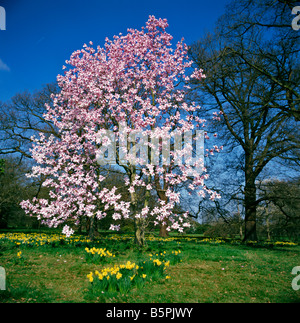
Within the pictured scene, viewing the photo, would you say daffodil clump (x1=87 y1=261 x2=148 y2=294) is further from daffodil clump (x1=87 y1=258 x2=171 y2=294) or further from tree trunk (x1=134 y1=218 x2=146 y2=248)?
tree trunk (x1=134 y1=218 x2=146 y2=248)

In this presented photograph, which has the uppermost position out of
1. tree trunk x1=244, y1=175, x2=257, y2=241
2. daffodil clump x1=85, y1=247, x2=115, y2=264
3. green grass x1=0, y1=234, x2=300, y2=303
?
tree trunk x1=244, y1=175, x2=257, y2=241

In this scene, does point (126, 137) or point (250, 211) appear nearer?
point (126, 137)

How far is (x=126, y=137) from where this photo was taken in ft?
31.8

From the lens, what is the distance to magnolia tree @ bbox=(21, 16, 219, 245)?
909 cm

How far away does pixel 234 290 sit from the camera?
17.3ft

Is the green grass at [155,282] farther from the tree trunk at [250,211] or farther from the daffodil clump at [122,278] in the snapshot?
the tree trunk at [250,211]

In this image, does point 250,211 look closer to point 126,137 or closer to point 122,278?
point 126,137

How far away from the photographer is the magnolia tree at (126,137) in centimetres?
909

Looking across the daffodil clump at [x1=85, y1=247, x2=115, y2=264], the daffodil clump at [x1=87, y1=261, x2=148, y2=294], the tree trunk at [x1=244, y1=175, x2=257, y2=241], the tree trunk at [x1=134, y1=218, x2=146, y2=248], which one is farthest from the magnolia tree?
the tree trunk at [x1=244, y1=175, x2=257, y2=241]

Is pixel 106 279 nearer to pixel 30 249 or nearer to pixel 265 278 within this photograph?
pixel 265 278

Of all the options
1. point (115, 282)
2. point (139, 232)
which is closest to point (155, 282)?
point (115, 282)

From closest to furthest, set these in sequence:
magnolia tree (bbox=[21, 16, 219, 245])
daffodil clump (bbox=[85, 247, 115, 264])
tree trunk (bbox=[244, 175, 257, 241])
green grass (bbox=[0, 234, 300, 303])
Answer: green grass (bbox=[0, 234, 300, 303]), daffodil clump (bbox=[85, 247, 115, 264]), magnolia tree (bbox=[21, 16, 219, 245]), tree trunk (bbox=[244, 175, 257, 241])

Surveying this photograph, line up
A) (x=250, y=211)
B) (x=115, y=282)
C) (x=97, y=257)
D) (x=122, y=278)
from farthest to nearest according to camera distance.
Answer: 1. (x=250, y=211)
2. (x=97, y=257)
3. (x=122, y=278)
4. (x=115, y=282)
